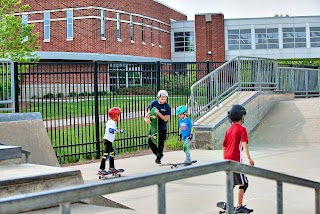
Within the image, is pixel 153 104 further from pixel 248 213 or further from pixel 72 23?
pixel 72 23

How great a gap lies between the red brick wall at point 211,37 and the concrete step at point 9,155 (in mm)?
52585

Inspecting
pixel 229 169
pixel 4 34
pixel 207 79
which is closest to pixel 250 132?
pixel 207 79

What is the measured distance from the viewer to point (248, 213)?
22.4ft

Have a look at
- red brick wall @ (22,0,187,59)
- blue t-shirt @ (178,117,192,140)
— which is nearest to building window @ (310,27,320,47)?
red brick wall @ (22,0,187,59)

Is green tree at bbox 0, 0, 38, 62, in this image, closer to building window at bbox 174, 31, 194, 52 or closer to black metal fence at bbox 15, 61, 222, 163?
black metal fence at bbox 15, 61, 222, 163

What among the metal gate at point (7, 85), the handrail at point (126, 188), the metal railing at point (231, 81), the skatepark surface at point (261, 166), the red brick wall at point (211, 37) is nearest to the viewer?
the handrail at point (126, 188)

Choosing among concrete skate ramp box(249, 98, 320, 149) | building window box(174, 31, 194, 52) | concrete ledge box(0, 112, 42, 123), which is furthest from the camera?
building window box(174, 31, 194, 52)

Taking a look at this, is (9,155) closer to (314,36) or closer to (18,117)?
(18,117)

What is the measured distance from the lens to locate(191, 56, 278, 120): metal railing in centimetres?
1563

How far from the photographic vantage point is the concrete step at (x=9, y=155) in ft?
27.3

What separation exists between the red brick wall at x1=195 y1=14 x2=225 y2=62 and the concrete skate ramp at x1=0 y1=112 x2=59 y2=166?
1983 inches

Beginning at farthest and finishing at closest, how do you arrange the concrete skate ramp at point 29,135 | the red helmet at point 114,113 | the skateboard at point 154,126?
the skateboard at point 154,126, the concrete skate ramp at point 29,135, the red helmet at point 114,113

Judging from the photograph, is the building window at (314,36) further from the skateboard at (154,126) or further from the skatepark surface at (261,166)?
the skateboard at (154,126)

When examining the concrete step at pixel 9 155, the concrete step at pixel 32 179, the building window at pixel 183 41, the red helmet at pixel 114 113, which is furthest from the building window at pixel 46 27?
the concrete step at pixel 32 179
